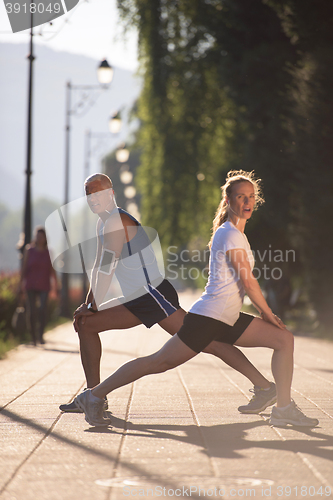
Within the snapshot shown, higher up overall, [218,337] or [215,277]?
[215,277]

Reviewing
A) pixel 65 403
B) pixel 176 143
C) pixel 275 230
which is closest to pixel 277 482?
pixel 65 403

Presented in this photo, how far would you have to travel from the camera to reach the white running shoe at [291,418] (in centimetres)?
515

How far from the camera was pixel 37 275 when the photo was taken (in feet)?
40.2

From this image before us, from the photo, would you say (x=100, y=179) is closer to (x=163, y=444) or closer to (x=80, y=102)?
(x=163, y=444)

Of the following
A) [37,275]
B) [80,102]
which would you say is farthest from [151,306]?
A: [80,102]

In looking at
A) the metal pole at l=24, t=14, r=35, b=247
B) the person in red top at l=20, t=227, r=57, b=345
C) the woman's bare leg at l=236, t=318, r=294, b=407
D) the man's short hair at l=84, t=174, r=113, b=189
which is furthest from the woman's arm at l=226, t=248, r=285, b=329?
the metal pole at l=24, t=14, r=35, b=247

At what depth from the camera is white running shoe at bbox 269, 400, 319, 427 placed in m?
5.15

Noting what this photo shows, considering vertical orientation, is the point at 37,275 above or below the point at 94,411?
above

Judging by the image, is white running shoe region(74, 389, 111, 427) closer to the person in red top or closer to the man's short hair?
the man's short hair

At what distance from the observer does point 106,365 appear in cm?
955

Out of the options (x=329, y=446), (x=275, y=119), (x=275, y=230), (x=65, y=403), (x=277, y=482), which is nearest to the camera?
(x=277, y=482)

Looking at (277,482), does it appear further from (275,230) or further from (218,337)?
(275,230)

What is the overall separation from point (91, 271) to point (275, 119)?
1312 cm

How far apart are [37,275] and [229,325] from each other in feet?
25.0
